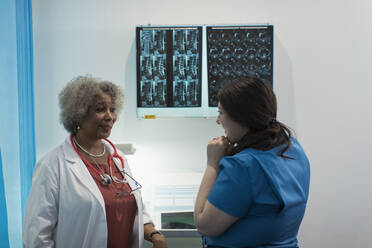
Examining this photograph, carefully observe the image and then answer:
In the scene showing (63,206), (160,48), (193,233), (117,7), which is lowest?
(193,233)

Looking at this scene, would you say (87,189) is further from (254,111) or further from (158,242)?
(254,111)

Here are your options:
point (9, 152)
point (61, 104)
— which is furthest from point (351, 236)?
point (9, 152)

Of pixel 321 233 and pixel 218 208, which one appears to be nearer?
pixel 218 208

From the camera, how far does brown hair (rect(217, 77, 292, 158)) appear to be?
1.06 metres

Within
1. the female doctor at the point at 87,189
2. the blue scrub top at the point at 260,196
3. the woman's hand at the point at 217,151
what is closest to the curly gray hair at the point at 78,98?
the female doctor at the point at 87,189

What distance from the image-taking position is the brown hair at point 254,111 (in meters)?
1.06

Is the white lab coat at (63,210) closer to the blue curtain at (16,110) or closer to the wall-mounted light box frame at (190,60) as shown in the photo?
the blue curtain at (16,110)

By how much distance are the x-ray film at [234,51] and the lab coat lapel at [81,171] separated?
1.08m

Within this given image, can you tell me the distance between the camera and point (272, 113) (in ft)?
3.60

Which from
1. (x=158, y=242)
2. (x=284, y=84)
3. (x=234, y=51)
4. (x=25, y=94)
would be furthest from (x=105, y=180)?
(x=284, y=84)

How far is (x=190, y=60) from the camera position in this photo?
2199mm

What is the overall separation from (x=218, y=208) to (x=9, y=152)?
1.37m

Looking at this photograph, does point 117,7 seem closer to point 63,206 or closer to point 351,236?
point 63,206

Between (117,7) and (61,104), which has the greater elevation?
(117,7)
